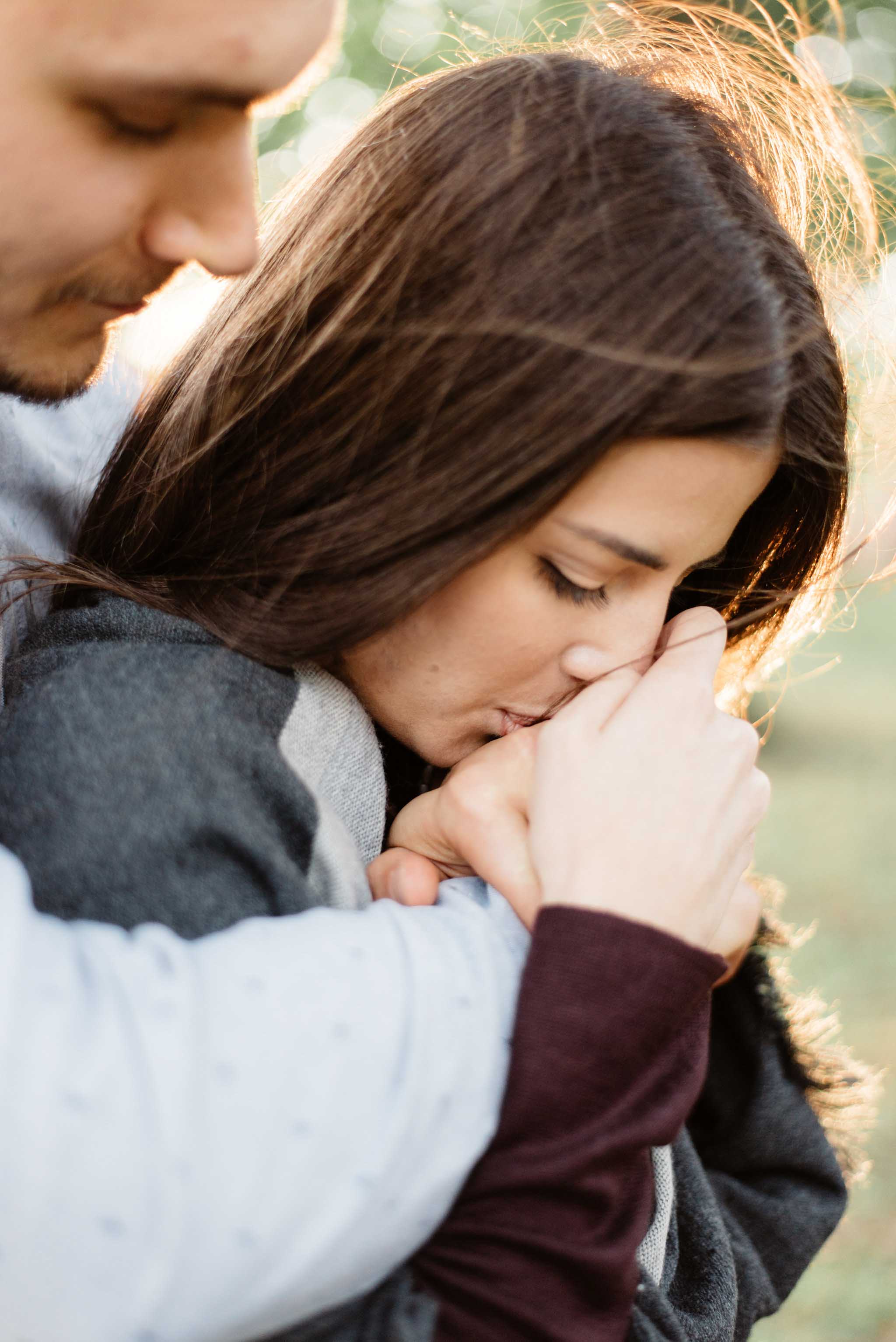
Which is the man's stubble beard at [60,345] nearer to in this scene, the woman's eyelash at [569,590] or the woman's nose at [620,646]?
the woman's eyelash at [569,590]

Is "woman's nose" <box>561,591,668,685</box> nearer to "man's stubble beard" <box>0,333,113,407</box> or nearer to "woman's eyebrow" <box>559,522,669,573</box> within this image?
"woman's eyebrow" <box>559,522,669,573</box>

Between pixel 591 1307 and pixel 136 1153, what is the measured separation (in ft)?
1.75

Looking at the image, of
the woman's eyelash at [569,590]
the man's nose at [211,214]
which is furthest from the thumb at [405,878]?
the man's nose at [211,214]

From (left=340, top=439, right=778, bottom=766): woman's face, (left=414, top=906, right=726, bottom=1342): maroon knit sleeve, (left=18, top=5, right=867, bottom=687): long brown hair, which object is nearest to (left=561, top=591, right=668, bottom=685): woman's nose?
(left=340, top=439, right=778, bottom=766): woman's face

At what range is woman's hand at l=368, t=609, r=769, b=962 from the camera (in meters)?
1.26

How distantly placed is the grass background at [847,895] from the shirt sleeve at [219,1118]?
167cm

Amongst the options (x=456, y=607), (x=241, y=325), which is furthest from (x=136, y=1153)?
(x=241, y=325)

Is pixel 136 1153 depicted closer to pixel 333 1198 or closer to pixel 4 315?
pixel 333 1198

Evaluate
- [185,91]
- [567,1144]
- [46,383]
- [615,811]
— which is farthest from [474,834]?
[185,91]

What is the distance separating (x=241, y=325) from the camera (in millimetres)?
1713

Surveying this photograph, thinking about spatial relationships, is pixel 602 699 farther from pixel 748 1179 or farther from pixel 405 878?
pixel 748 1179

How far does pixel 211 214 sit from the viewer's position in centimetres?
134

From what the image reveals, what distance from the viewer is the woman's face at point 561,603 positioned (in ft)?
4.89

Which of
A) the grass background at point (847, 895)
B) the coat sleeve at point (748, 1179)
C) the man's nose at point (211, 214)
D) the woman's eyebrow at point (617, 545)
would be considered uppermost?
the man's nose at point (211, 214)
